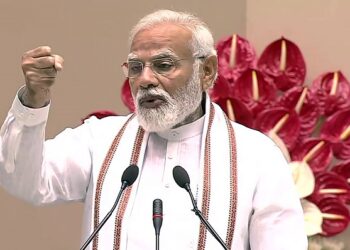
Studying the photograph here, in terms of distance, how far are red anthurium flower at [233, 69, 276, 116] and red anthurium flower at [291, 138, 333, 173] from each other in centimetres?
27

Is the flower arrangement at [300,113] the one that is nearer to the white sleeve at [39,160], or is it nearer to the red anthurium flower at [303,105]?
the red anthurium flower at [303,105]

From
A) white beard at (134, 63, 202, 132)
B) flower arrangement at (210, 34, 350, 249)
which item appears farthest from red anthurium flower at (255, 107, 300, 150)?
white beard at (134, 63, 202, 132)

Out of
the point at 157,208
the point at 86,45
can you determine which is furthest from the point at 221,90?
the point at 157,208

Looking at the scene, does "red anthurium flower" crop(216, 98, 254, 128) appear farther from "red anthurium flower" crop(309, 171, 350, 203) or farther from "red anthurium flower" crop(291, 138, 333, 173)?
"red anthurium flower" crop(309, 171, 350, 203)

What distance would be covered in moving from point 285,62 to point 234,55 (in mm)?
265

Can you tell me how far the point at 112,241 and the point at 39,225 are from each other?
1.89 m

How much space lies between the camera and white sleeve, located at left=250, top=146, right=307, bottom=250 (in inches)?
126

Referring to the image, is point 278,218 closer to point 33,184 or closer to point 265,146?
point 265,146

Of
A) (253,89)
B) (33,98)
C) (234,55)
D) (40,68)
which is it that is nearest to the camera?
(40,68)

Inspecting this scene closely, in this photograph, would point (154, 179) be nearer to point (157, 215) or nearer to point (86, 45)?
point (157, 215)

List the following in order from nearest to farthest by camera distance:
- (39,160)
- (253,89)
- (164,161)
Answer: (39,160), (164,161), (253,89)

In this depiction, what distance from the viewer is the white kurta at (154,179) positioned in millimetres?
3150

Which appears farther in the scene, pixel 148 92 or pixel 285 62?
pixel 285 62

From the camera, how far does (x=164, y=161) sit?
342 cm
